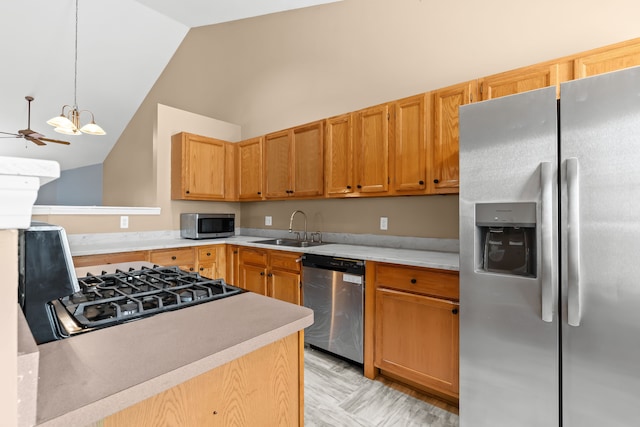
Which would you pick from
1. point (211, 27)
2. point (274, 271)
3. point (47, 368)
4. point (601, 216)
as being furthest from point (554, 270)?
point (211, 27)

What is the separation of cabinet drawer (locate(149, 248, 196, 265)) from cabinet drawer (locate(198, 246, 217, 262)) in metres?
0.08

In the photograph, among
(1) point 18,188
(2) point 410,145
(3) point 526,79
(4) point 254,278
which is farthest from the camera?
(4) point 254,278

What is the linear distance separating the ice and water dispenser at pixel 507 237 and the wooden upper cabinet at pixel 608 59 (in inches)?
36.0

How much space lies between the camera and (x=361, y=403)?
203cm

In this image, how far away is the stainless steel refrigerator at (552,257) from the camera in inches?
51.6

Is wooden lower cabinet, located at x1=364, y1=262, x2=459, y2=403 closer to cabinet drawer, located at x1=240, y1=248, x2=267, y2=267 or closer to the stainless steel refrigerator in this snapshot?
the stainless steel refrigerator

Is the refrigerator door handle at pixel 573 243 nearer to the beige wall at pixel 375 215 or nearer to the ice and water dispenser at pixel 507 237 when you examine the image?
the ice and water dispenser at pixel 507 237

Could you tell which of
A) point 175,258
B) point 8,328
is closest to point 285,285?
point 175,258

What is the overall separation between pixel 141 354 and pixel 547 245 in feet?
5.45

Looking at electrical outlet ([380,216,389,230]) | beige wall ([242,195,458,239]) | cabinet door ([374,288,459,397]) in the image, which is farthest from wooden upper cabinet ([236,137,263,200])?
cabinet door ([374,288,459,397])

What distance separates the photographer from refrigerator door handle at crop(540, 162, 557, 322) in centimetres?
144

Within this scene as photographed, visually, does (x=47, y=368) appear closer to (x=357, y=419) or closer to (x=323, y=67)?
(x=357, y=419)

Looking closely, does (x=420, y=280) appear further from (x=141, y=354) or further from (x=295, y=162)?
(x=295, y=162)

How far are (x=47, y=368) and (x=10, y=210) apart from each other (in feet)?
1.20
